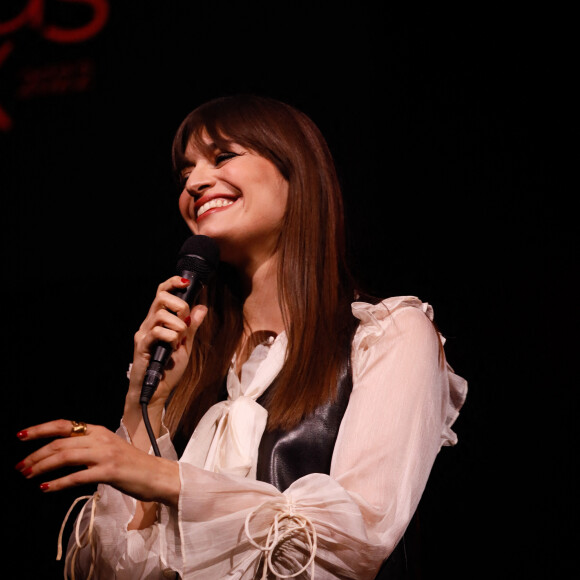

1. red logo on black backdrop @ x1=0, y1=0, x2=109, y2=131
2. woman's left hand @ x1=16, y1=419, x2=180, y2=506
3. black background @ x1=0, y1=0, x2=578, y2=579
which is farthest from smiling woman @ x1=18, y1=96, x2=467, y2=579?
red logo on black backdrop @ x1=0, y1=0, x2=109, y2=131

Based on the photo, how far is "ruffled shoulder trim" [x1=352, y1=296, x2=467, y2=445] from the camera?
1.34 meters

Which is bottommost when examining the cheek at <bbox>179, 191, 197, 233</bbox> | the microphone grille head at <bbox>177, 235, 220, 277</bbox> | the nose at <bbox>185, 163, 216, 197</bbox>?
the microphone grille head at <bbox>177, 235, 220, 277</bbox>

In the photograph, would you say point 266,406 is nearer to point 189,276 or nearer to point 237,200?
point 189,276

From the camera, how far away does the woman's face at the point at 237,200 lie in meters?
1.51

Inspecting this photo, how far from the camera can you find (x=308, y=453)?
4.15 feet

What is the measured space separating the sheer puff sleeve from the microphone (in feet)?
0.67

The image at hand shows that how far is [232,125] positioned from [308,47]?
728 mm

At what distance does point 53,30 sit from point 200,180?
4.90 feet

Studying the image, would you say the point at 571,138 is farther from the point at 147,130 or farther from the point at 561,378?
the point at 147,130

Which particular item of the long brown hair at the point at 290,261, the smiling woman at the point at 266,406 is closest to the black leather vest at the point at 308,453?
the smiling woman at the point at 266,406

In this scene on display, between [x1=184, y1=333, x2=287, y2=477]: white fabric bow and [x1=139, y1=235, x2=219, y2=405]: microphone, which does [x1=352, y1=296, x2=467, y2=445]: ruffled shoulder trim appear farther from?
[x1=139, y1=235, x2=219, y2=405]: microphone

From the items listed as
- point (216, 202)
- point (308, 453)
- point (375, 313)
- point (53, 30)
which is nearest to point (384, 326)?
point (375, 313)

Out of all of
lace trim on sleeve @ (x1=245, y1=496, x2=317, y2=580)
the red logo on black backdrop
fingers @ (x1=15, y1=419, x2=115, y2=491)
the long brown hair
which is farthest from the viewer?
the red logo on black backdrop

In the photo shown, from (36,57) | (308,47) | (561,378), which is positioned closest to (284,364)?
(561,378)
